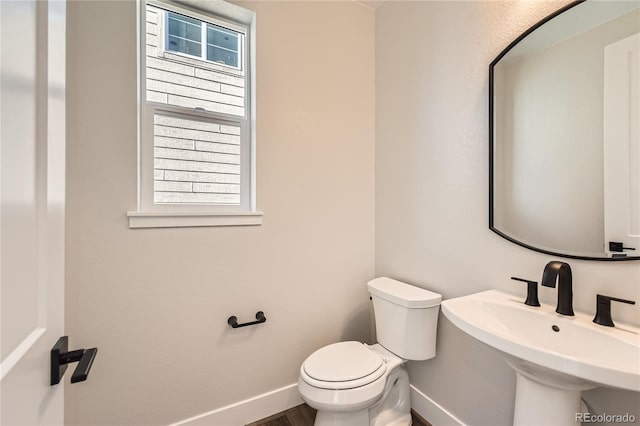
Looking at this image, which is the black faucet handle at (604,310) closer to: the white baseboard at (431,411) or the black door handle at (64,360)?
the white baseboard at (431,411)

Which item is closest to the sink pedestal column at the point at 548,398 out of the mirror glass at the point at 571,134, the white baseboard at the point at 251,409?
the mirror glass at the point at 571,134

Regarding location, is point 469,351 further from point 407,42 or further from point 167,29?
point 167,29

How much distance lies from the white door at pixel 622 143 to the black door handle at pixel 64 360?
4.95 feet

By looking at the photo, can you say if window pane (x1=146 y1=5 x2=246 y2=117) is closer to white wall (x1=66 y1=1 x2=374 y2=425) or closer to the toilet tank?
white wall (x1=66 y1=1 x2=374 y2=425)

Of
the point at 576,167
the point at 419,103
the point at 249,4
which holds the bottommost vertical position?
the point at 576,167

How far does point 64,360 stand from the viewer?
559 millimetres

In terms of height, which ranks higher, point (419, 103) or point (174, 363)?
point (419, 103)

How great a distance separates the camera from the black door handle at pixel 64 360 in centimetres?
53

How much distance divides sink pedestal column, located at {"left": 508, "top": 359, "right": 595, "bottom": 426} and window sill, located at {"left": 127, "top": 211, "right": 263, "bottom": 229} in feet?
4.22

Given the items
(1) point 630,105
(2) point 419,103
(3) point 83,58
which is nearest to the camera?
(1) point 630,105

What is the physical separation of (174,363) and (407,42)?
2198mm

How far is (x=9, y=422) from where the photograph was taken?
385 mm

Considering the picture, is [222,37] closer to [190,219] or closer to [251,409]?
[190,219]

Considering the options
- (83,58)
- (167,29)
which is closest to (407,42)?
(167,29)
